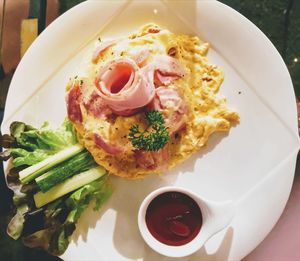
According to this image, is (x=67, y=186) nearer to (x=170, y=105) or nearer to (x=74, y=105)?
(x=74, y=105)

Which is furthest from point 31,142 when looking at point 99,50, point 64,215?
point 99,50

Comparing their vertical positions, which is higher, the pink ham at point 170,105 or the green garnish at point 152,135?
the pink ham at point 170,105

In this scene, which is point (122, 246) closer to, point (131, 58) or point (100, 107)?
point (100, 107)

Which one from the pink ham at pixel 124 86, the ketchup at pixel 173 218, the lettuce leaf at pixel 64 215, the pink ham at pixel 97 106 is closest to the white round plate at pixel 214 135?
the lettuce leaf at pixel 64 215

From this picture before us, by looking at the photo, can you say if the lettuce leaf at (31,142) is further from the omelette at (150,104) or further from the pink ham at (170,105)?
the pink ham at (170,105)

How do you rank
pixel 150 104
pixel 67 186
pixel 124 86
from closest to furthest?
pixel 124 86 → pixel 150 104 → pixel 67 186

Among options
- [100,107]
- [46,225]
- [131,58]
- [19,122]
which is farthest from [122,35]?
[46,225]

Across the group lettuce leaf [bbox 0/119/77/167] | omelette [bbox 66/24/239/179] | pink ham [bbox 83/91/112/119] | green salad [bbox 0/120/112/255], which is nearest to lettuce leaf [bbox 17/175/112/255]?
green salad [bbox 0/120/112/255]
